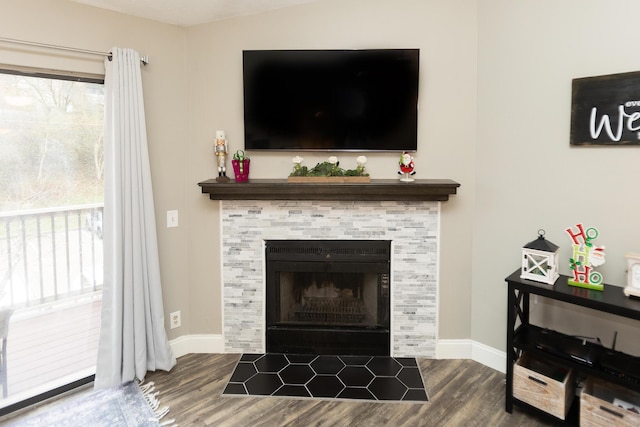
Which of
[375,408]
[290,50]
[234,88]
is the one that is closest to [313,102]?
[290,50]

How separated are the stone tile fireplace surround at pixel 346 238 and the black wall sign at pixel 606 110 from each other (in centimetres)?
101

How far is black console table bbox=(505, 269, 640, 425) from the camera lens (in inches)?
76.9

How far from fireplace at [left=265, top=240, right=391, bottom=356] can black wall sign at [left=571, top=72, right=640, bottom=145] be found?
4.60 ft

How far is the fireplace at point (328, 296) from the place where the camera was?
2.97 m

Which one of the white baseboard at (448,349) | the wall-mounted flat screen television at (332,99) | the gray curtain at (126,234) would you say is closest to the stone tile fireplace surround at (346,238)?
the white baseboard at (448,349)

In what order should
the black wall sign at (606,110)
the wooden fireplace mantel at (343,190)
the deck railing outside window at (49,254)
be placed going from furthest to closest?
the wooden fireplace mantel at (343,190) → the deck railing outside window at (49,254) → the black wall sign at (606,110)

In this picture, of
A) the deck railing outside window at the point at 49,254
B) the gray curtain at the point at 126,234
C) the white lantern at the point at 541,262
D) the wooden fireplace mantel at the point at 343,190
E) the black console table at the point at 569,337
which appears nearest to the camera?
the black console table at the point at 569,337

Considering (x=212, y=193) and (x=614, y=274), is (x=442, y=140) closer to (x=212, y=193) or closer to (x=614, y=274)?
(x=614, y=274)

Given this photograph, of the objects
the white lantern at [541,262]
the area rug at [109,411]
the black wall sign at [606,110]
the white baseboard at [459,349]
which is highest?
the black wall sign at [606,110]

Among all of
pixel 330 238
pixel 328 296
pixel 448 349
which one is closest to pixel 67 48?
pixel 330 238

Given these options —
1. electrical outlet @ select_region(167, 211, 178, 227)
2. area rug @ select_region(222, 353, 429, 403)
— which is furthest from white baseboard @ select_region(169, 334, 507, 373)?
electrical outlet @ select_region(167, 211, 178, 227)

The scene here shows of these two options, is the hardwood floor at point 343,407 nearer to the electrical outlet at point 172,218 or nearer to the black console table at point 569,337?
the black console table at point 569,337

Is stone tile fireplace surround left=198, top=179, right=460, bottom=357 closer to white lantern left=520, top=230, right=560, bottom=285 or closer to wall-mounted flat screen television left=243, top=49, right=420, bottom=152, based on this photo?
wall-mounted flat screen television left=243, top=49, right=420, bottom=152

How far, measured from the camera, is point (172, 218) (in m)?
2.96
